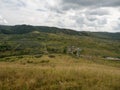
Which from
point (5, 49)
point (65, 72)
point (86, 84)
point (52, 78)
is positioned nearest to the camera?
point (86, 84)

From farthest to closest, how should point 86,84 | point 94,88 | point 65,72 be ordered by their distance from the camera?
point 65,72 < point 86,84 < point 94,88

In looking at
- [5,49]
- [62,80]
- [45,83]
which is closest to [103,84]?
[62,80]

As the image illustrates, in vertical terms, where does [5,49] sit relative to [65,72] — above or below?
below

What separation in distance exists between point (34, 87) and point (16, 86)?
70 cm

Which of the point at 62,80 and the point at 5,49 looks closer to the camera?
the point at 62,80

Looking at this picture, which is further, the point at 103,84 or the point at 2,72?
the point at 2,72

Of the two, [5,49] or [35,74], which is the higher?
[35,74]

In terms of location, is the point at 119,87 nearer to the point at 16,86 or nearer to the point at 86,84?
the point at 86,84

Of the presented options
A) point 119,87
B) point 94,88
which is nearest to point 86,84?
point 94,88

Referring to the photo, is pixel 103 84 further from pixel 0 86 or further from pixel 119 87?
pixel 0 86

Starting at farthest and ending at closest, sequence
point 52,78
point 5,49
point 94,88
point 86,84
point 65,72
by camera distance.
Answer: point 5,49 → point 65,72 → point 52,78 → point 86,84 → point 94,88

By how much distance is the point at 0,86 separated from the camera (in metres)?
8.15

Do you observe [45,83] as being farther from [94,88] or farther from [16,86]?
[94,88]

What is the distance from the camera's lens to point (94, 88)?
7988mm
